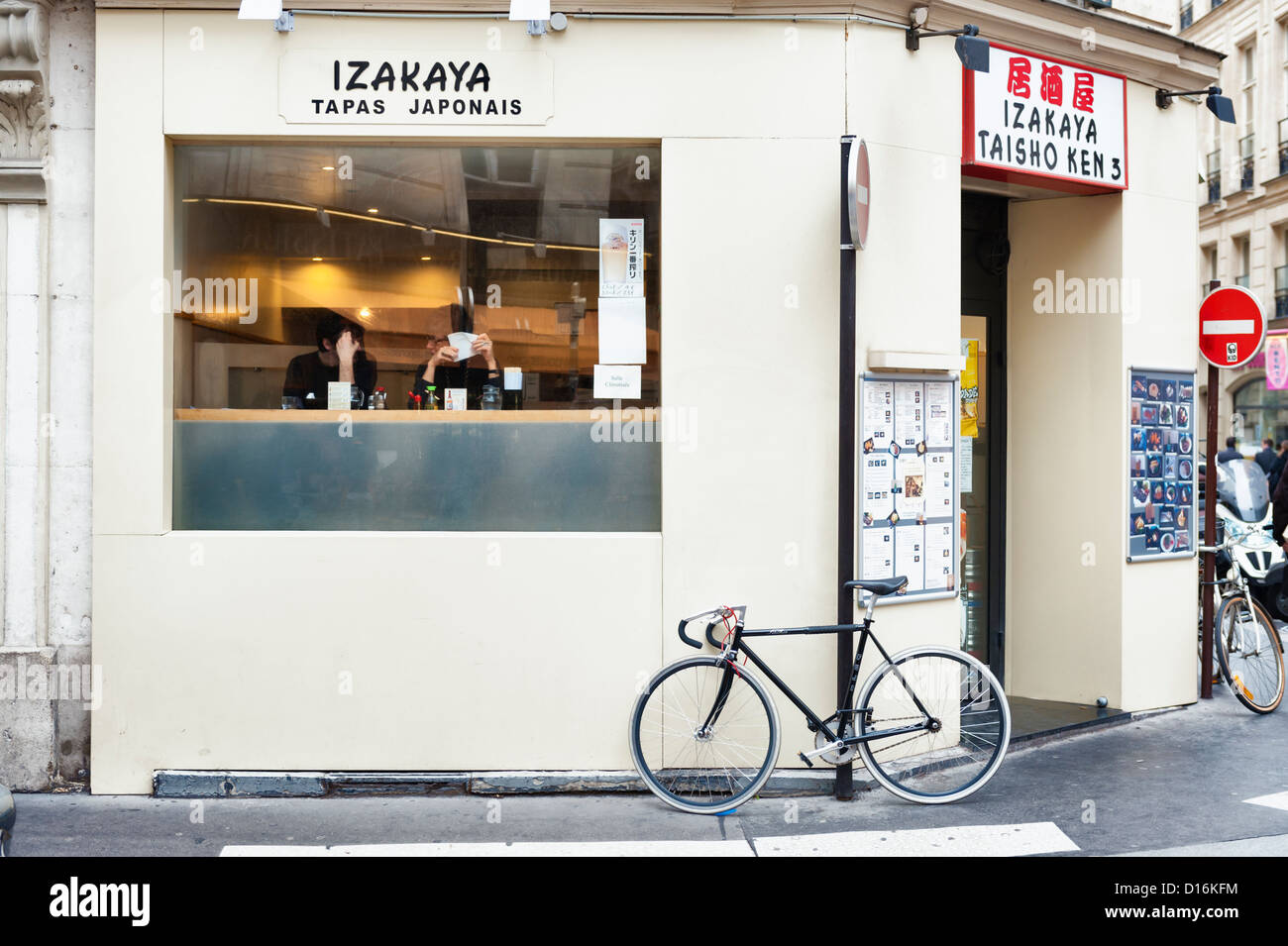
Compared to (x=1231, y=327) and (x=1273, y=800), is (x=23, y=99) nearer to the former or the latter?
(x=1273, y=800)

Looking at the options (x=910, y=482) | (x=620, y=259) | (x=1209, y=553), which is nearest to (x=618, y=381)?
(x=620, y=259)

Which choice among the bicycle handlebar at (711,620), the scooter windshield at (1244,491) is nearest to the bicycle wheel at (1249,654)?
the scooter windshield at (1244,491)

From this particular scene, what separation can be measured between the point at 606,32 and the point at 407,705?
12.3 ft

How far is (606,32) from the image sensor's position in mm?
6301

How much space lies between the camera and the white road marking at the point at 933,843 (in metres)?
5.30

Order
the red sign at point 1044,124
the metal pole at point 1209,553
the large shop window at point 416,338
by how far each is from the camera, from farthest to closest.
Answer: the metal pole at point 1209,553 → the red sign at point 1044,124 → the large shop window at point 416,338

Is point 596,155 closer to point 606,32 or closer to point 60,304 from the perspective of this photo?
point 606,32

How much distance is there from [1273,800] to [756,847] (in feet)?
9.19

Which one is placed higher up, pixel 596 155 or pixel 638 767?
pixel 596 155

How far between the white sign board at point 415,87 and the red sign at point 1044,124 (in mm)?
2523

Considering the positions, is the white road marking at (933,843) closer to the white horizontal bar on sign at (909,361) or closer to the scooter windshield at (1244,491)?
the white horizontal bar on sign at (909,361)

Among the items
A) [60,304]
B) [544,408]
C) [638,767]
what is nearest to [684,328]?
[544,408]

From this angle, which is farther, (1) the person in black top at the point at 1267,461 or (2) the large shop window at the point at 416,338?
(1) the person in black top at the point at 1267,461

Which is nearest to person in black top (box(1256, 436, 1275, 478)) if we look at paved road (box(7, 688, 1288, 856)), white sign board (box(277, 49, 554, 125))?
paved road (box(7, 688, 1288, 856))
